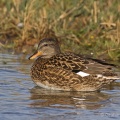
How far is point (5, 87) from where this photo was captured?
29.9 ft

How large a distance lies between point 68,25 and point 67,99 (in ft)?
15.5

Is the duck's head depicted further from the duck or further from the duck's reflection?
the duck's reflection

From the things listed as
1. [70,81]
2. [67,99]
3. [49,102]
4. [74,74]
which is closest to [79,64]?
[74,74]

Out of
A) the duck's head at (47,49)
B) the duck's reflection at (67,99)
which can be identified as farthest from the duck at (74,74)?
the duck's head at (47,49)

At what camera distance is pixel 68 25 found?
42.7ft

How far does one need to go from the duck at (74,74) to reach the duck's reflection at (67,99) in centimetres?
13

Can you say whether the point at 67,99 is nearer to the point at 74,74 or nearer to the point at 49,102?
the point at 49,102

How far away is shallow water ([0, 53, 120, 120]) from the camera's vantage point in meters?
7.40

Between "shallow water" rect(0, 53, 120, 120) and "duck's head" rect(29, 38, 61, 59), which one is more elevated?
"duck's head" rect(29, 38, 61, 59)

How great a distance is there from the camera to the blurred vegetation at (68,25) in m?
12.1

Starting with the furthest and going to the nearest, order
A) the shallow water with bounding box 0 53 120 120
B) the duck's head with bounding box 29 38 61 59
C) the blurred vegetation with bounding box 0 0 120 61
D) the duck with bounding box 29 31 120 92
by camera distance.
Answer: the blurred vegetation with bounding box 0 0 120 61 → the duck's head with bounding box 29 38 61 59 → the duck with bounding box 29 31 120 92 → the shallow water with bounding box 0 53 120 120

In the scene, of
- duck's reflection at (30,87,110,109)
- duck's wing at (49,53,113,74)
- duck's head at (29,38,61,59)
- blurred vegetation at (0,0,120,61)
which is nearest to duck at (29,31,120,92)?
duck's wing at (49,53,113,74)

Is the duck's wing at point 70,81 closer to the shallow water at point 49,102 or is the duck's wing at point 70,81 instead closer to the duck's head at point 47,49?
the shallow water at point 49,102

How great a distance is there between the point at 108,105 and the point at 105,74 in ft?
3.58
